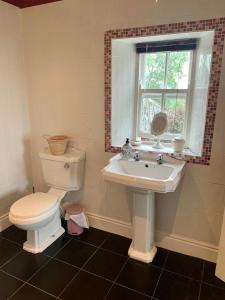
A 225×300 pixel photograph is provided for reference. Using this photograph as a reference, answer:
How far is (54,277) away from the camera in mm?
1814

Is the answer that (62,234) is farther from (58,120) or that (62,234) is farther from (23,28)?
(23,28)

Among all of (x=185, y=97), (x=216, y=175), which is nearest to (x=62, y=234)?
(x=216, y=175)

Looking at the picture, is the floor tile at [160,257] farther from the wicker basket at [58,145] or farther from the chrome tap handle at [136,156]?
the wicker basket at [58,145]

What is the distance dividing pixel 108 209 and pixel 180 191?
0.75 m

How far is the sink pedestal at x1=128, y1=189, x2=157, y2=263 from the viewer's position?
1.88m

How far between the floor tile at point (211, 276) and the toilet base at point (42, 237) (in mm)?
1345

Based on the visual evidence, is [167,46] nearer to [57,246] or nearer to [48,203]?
[48,203]

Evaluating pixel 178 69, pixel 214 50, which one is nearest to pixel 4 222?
pixel 178 69

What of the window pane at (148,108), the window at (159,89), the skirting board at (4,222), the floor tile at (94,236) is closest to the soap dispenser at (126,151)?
the window at (159,89)

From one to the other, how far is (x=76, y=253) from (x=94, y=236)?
0.28 meters

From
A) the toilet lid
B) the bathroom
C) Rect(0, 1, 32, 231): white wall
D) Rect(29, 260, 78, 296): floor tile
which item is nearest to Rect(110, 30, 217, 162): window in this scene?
the bathroom

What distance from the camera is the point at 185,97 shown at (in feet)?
6.93

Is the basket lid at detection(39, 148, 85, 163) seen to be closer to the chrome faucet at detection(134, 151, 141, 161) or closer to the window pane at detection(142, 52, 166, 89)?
the chrome faucet at detection(134, 151, 141, 161)

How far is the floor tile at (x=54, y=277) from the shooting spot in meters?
1.72
